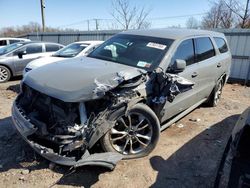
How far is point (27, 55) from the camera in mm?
9320

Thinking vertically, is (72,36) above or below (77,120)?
above

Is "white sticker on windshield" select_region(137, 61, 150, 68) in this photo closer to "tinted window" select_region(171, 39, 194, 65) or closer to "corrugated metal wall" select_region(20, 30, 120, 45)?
"tinted window" select_region(171, 39, 194, 65)

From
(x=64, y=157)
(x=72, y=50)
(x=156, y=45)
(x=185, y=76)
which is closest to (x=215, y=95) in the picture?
(x=185, y=76)

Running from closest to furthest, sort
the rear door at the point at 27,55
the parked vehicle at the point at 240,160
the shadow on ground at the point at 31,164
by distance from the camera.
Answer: the parked vehicle at the point at 240,160 < the shadow on ground at the point at 31,164 < the rear door at the point at 27,55

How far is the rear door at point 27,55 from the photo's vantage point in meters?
9.03

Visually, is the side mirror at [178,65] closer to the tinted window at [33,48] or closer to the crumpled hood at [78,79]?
the crumpled hood at [78,79]

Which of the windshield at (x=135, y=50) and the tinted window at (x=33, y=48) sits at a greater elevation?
the windshield at (x=135, y=50)

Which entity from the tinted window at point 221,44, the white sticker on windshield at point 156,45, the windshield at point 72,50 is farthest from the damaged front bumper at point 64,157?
the windshield at point 72,50

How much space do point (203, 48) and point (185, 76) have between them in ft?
4.01

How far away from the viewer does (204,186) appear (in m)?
3.20

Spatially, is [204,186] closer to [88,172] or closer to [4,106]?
[88,172]

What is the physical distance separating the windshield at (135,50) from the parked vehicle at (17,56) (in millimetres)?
5366

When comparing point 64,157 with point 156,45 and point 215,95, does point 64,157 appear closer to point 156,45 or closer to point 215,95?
point 156,45

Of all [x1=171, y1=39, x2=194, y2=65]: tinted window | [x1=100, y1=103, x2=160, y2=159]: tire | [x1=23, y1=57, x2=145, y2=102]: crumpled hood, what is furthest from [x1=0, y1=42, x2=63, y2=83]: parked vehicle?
[x1=100, y1=103, x2=160, y2=159]: tire
